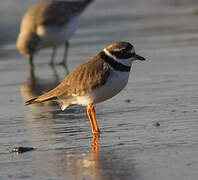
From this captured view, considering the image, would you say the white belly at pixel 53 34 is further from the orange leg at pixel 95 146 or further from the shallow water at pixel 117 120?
the orange leg at pixel 95 146

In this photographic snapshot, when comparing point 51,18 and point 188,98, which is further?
point 51,18

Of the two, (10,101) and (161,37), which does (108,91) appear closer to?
(10,101)

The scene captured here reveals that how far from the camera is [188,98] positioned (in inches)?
289

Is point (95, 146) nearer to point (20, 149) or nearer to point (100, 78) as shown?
point (20, 149)

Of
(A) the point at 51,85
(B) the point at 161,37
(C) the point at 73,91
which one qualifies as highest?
(C) the point at 73,91

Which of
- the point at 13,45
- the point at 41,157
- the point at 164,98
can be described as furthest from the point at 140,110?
the point at 13,45

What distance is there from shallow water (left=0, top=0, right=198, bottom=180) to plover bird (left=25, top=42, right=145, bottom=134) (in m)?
0.35

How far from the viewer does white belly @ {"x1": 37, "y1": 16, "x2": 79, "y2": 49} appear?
1175 cm

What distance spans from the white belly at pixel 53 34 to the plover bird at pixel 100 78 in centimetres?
538

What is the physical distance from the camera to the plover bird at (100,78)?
20.0ft

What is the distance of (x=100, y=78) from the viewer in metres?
6.09

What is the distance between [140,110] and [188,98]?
746 millimetres

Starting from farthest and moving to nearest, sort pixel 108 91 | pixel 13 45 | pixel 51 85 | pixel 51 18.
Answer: pixel 13 45, pixel 51 18, pixel 51 85, pixel 108 91

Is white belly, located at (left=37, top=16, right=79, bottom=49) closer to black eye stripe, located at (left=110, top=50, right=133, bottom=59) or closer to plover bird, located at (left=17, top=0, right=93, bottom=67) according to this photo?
plover bird, located at (left=17, top=0, right=93, bottom=67)
